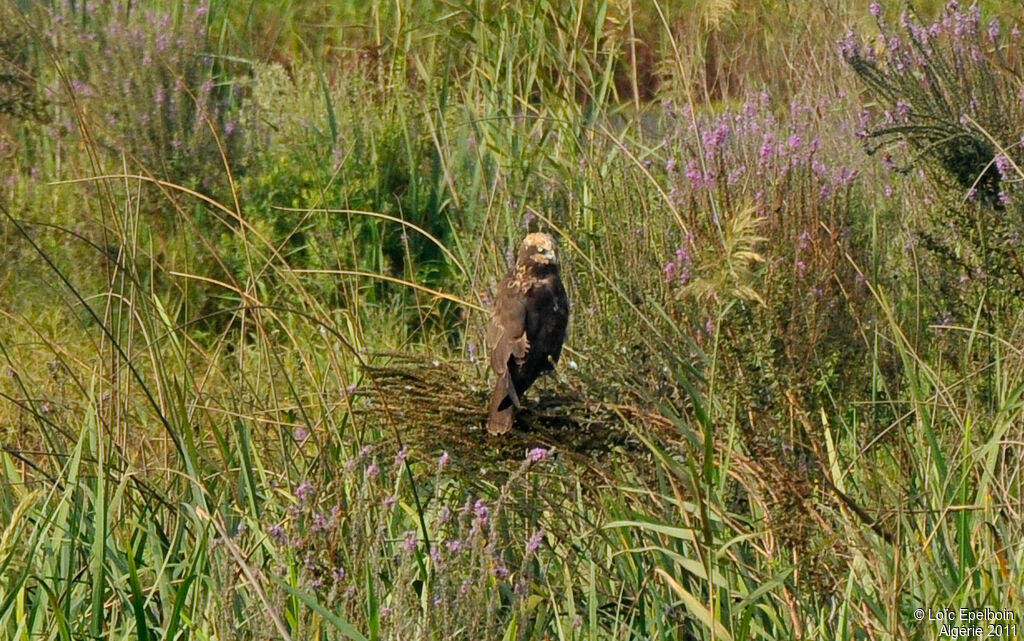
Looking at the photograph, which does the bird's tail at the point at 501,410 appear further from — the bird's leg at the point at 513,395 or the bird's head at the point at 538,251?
the bird's head at the point at 538,251

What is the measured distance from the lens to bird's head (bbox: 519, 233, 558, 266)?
4.30m

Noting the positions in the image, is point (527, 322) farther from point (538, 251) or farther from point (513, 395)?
point (513, 395)

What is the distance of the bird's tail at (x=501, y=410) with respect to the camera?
321cm

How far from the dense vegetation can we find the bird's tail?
4 cm

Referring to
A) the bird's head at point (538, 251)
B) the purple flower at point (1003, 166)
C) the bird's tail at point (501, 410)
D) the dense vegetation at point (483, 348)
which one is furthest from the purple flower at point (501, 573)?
the purple flower at point (1003, 166)

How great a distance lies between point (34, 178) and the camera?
6348 millimetres

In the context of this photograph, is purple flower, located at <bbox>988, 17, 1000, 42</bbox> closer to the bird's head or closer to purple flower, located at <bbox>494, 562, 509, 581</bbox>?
the bird's head

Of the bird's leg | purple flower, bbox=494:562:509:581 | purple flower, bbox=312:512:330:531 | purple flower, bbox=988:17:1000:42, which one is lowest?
purple flower, bbox=494:562:509:581

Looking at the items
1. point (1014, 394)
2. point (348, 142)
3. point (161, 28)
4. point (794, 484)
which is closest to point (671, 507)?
point (794, 484)

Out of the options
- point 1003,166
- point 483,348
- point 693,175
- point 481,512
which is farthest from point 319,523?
point 1003,166

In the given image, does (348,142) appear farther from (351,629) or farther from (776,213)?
(351,629)

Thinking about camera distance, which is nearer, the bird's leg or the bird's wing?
the bird's leg

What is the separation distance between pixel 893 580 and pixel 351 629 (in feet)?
2.79

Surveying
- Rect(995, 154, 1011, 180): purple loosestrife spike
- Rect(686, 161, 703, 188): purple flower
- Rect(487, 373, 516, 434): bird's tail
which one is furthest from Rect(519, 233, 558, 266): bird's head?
Rect(995, 154, 1011, 180): purple loosestrife spike
